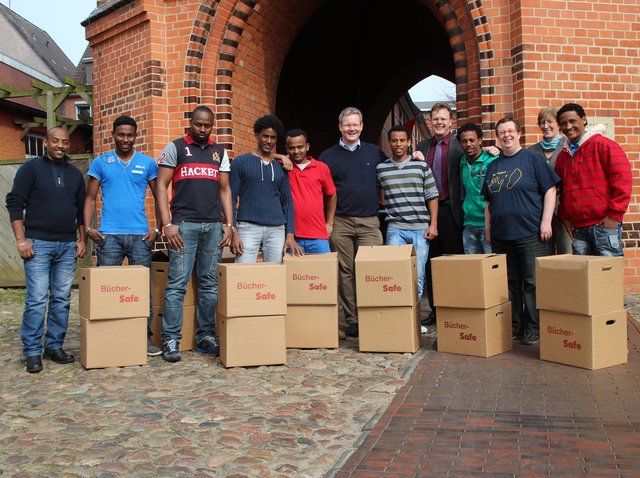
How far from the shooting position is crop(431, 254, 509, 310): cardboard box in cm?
497

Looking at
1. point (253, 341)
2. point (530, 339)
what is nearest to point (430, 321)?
point (530, 339)

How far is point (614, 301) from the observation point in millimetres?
4695

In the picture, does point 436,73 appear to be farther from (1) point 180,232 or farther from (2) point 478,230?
(1) point 180,232

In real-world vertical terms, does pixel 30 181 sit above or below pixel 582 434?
above

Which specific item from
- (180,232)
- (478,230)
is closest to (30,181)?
(180,232)

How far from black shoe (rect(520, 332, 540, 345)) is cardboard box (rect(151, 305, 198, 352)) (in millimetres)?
2732

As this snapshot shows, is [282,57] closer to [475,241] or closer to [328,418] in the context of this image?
[475,241]

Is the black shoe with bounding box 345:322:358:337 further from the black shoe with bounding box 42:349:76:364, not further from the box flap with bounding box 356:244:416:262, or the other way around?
the black shoe with bounding box 42:349:76:364

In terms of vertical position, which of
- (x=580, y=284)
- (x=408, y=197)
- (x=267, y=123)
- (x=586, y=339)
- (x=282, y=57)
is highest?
(x=282, y=57)

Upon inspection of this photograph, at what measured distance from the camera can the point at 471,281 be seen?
5023mm

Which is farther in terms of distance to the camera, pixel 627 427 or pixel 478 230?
pixel 478 230

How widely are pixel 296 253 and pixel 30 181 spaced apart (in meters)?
2.17

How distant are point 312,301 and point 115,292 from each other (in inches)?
60.3

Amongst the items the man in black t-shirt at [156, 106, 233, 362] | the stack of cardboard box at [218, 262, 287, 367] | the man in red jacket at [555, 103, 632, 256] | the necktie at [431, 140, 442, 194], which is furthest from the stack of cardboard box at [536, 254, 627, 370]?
the man in black t-shirt at [156, 106, 233, 362]
